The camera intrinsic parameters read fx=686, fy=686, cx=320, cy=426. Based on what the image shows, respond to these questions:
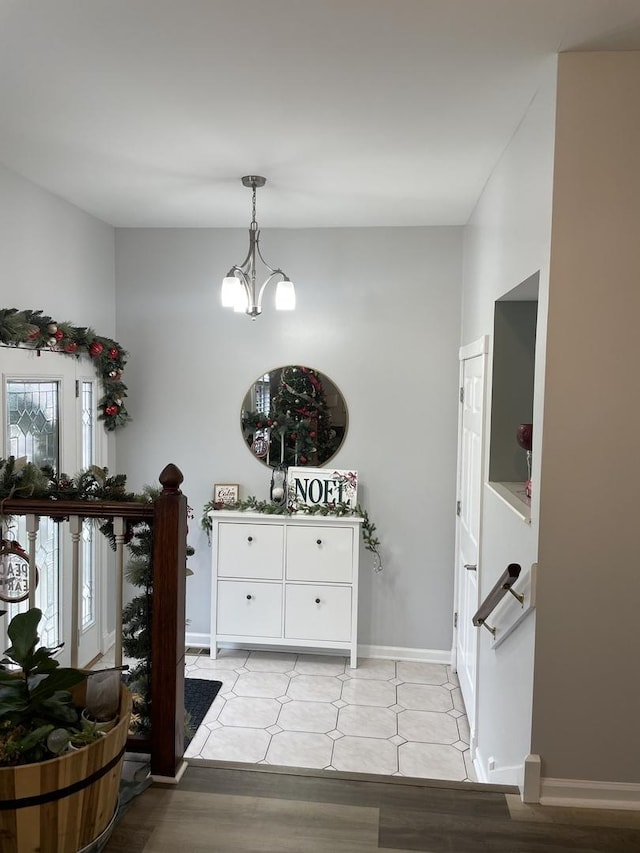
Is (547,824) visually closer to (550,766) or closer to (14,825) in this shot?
(550,766)

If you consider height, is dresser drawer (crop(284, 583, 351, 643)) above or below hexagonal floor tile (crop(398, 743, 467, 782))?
above

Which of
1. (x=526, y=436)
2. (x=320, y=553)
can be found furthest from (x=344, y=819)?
(x=320, y=553)

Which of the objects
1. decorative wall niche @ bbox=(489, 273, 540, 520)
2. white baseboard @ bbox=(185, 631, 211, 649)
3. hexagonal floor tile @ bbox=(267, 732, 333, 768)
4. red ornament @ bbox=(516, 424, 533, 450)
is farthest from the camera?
white baseboard @ bbox=(185, 631, 211, 649)

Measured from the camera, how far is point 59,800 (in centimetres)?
152

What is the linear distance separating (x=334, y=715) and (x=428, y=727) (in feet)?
1.72

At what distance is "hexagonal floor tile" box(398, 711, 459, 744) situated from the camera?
12.1 feet

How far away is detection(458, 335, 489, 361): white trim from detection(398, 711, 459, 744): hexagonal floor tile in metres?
2.04

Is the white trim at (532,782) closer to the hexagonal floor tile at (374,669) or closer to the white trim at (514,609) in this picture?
the white trim at (514,609)

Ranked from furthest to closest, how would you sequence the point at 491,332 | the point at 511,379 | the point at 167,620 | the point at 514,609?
the point at 491,332, the point at 511,379, the point at 514,609, the point at 167,620

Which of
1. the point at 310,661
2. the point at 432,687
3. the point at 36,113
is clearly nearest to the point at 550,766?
the point at 432,687

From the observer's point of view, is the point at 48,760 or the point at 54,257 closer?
the point at 48,760

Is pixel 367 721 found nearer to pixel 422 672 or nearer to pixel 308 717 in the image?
pixel 308 717

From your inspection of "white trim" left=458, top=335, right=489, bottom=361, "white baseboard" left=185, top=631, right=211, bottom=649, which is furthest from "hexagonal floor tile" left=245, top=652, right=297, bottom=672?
"white trim" left=458, top=335, right=489, bottom=361

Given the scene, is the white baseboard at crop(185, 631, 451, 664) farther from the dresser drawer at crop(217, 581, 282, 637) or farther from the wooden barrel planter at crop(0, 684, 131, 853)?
the wooden barrel planter at crop(0, 684, 131, 853)
